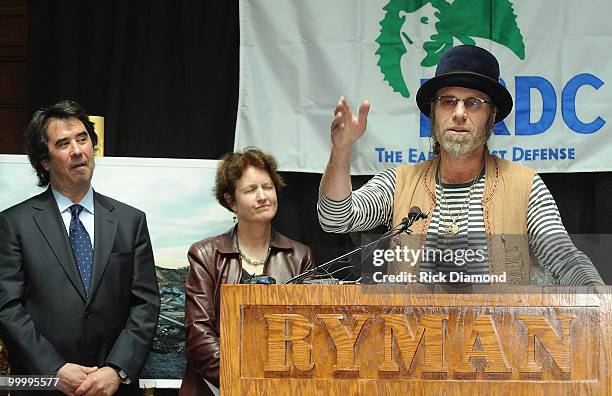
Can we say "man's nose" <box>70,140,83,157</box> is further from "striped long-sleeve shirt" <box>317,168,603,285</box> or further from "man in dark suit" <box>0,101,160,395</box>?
"striped long-sleeve shirt" <box>317,168,603,285</box>

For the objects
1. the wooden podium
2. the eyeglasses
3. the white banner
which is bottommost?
the wooden podium

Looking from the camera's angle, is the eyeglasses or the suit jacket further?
the suit jacket

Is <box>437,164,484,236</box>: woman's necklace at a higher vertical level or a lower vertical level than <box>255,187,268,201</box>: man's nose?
lower

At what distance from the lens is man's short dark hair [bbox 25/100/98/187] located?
376 cm

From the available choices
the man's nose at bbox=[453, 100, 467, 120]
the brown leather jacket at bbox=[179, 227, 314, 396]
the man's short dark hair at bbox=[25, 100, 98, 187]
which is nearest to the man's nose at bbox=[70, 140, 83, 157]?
the man's short dark hair at bbox=[25, 100, 98, 187]

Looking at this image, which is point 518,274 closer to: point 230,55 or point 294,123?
point 294,123

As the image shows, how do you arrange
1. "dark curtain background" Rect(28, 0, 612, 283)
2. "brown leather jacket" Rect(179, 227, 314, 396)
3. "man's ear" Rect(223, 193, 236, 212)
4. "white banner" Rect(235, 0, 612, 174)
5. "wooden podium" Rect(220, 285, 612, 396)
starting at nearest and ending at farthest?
1. "wooden podium" Rect(220, 285, 612, 396)
2. "brown leather jacket" Rect(179, 227, 314, 396)
3. "man's ear" Rect(223, 193, 236, 212)
4. "white banner" Rect(235, 0, 612, 174)
5. "dark curtain background" Rect(28, 0, 612, 283)

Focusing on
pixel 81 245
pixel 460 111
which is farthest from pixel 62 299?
pixel 460 111

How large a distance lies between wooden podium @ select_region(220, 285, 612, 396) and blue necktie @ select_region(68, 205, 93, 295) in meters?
1.45

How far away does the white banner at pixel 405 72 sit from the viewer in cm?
430

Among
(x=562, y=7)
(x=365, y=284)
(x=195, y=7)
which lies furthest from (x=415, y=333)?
(x=195, y=7)

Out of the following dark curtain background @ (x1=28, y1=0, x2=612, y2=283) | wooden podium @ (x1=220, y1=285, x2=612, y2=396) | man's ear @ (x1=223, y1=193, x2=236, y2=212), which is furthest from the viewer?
dark curtain background @ (x1=28, y1=0, x2=612, y2=283)

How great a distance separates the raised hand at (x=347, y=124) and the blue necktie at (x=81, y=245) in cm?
137

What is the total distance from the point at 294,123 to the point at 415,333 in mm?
2319
